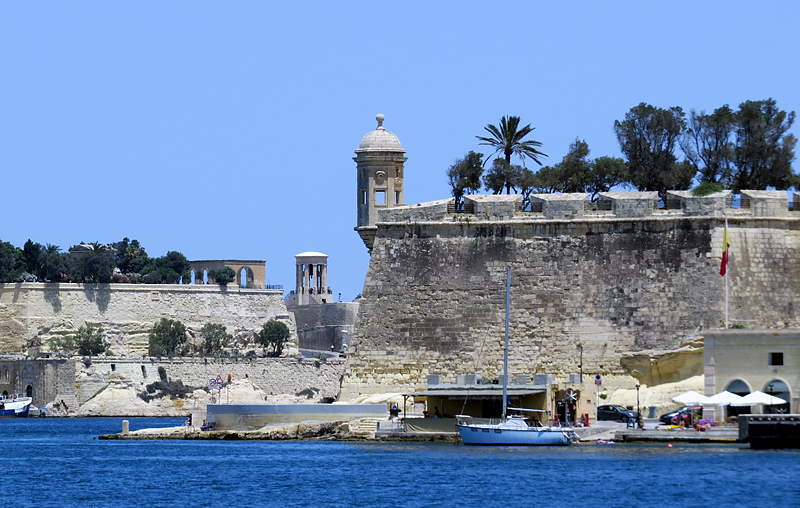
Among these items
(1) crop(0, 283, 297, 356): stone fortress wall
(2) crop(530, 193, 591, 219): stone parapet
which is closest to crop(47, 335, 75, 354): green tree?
(1) crop(0, 283, 297, 356): stone fortress wall

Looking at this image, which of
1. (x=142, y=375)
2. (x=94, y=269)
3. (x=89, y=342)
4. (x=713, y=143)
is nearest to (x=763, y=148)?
(x=713, y=143)

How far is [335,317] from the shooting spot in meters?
91.1

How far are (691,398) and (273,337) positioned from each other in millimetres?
53184

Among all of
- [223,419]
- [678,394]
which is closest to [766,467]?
[678,394]

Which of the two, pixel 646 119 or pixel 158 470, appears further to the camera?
pixel 646 119

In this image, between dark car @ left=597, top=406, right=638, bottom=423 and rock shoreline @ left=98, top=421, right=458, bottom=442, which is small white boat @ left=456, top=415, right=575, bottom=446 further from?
dark car @ left=597, top=406, right=638, bottom=423

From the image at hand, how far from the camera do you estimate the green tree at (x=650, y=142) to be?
44.0 metres

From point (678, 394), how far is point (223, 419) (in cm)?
1242

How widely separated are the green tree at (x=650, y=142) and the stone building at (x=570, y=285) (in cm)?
437

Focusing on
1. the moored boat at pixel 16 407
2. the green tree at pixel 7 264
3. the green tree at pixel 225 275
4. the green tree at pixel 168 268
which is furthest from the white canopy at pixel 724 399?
the green tree at pixel 168 268

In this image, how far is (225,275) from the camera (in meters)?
93.5

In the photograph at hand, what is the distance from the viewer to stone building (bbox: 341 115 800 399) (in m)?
38.8

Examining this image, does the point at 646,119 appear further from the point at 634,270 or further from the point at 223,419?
the point at 223,419

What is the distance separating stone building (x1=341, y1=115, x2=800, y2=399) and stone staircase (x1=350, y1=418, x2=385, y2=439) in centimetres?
216
